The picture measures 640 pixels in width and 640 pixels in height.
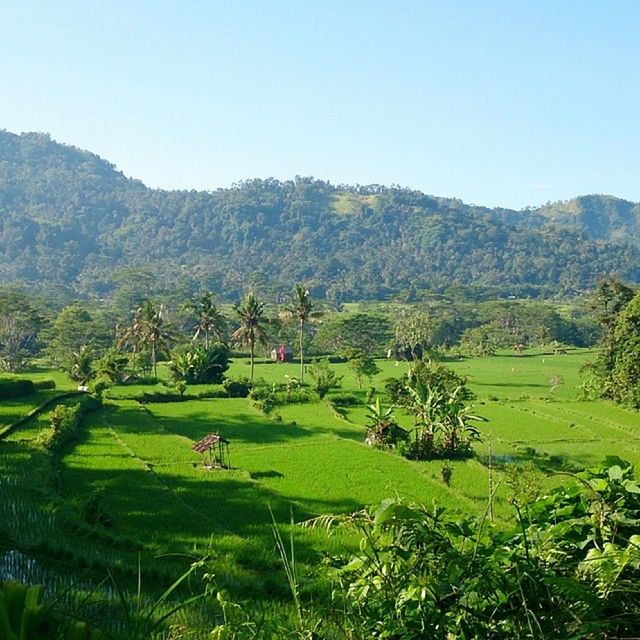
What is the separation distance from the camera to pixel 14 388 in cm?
3028

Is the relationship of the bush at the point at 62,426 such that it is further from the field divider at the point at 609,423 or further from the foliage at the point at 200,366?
the field divider at the point at 609,423

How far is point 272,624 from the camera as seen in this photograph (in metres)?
2.25

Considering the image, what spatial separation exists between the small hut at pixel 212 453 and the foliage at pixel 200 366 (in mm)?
19561

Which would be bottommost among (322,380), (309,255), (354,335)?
(322,380)

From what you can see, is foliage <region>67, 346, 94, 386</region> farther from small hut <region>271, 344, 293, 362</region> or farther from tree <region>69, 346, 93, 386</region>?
small hut <region>271, 344, 293, 362</region>

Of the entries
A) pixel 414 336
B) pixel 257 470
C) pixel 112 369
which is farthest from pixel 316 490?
pixel 414 336

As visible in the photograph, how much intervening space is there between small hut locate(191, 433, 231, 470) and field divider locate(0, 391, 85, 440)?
6608 mm

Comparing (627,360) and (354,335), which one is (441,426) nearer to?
(627,360)

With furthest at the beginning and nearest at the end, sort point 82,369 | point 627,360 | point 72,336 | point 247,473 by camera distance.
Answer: point 72,336 < point 82,369 < point 627,360 < point 247,473

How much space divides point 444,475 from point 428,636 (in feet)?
58.7

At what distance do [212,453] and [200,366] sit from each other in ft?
69.9

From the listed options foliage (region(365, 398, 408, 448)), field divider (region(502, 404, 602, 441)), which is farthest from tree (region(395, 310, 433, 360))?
foliage (region(365, 398, 408, 448))

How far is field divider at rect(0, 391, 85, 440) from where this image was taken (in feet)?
71.9

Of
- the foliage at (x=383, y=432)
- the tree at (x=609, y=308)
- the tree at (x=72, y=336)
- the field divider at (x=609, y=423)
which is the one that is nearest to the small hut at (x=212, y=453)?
the foliage at (x=383, y=432)
